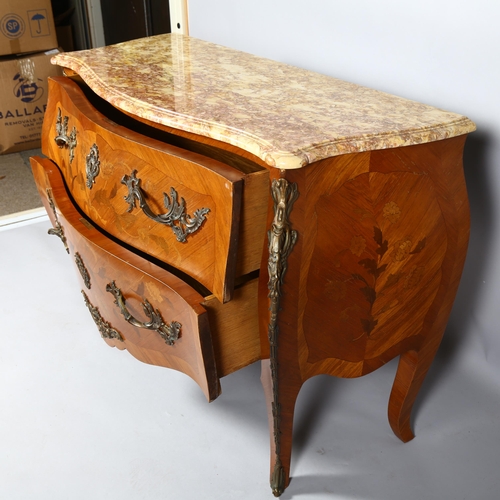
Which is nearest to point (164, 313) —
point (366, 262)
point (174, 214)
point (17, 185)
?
point (174, 214)

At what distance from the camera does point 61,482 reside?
1.07 m

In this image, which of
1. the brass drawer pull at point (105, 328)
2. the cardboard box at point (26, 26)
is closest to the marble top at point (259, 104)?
the brass drawer pull at point (105, 328)

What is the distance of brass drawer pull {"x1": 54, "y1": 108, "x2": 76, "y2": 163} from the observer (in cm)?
112

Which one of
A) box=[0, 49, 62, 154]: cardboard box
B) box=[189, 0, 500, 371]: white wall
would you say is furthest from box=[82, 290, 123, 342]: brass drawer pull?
box=[0, 49, 62, 154]: cardboard box

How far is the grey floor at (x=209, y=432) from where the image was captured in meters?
1.06

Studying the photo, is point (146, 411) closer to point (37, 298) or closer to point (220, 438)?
point (220, 438)

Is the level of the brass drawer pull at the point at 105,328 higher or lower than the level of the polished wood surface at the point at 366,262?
lower

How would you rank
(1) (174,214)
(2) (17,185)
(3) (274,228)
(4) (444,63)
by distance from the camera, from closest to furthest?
(3) (274,228) < (1) (174,214) < (4) (444,63) < (2) (17,185)

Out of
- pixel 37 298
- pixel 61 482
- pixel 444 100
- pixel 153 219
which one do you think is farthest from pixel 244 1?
pixel 61 482

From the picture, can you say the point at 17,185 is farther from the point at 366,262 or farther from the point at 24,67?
the point at 366,262

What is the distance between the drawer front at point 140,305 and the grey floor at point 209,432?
8.8 inches

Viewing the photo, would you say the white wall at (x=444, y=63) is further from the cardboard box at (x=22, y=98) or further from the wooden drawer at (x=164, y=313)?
the cardboard box at (x=22, y=98)

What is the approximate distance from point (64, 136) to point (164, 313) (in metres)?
0.48

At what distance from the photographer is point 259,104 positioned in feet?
3.10
